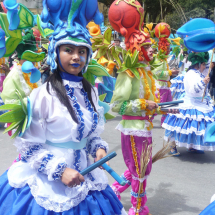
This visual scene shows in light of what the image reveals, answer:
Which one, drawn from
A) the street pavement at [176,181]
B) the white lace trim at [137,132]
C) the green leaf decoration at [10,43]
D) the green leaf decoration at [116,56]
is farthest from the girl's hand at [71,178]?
the street pavement at [176,181]

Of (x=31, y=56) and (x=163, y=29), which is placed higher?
(x=163, y=29)

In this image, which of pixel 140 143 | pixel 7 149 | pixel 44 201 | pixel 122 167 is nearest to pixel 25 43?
pixel 44 201

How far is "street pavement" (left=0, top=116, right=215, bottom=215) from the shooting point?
11.9 feet

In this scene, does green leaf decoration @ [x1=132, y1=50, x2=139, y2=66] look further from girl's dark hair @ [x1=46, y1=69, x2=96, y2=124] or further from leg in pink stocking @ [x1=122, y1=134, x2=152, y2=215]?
girl's dark hair @ [x1=46, y1=69, x2=96, y2=124]

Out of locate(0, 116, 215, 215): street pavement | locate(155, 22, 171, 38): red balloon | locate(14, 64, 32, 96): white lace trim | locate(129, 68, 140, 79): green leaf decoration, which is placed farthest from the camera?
locate(155, 22, 171, 38): red balloon

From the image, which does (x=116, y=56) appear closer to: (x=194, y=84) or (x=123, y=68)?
(x=123, y=68)

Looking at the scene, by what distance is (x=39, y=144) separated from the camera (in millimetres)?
1820

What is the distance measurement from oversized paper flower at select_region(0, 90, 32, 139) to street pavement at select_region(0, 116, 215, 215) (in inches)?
81.8

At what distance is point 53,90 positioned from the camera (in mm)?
1896

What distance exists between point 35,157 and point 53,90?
43 cm

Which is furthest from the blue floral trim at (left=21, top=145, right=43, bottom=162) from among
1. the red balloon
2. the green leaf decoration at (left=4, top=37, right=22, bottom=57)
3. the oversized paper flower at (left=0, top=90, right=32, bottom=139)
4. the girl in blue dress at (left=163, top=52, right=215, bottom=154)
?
the red balloon

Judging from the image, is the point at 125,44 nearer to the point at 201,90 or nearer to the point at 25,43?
the point at 25,43

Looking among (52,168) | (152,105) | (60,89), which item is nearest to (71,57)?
(60,89)

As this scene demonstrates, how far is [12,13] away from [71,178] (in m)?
1.02
